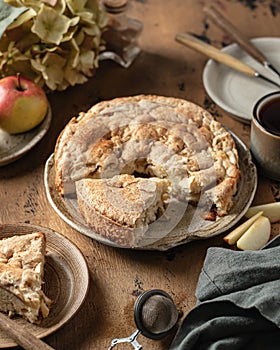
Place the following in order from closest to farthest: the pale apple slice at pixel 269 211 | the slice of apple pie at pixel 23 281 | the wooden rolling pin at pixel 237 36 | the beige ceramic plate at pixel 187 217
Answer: the slice of apple pie at pixel 23 281
the beige ceramic plate at pixel 187 217
the pale apple slice at pixel 269 211
the wooden rolling pin at pixel 237 36

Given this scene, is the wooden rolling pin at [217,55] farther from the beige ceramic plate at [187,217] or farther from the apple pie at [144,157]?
the beige ceramic plate at [187,217]

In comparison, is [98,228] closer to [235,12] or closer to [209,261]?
[209,261]

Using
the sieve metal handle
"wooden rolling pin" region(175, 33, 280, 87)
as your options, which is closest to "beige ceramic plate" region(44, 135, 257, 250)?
the sieve metal handle

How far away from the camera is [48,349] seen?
51.1 inches

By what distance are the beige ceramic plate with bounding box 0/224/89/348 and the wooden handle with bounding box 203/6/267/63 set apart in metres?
1.06

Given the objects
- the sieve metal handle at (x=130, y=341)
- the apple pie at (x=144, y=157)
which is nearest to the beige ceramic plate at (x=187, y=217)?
the apple pie at (x=144, y=157)

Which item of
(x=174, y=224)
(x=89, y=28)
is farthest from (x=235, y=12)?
(x=174, y=224)

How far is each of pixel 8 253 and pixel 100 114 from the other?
55cm

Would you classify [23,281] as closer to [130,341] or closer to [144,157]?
[130,341]

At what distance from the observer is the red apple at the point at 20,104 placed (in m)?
1.91

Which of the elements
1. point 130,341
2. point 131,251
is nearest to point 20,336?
point 130,341

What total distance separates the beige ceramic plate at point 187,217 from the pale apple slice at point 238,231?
0.07 feet

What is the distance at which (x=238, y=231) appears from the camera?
5.39 ft

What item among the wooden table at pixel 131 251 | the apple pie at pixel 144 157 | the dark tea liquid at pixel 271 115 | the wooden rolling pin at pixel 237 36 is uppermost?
the dark tea liquid at pixel 271 115
